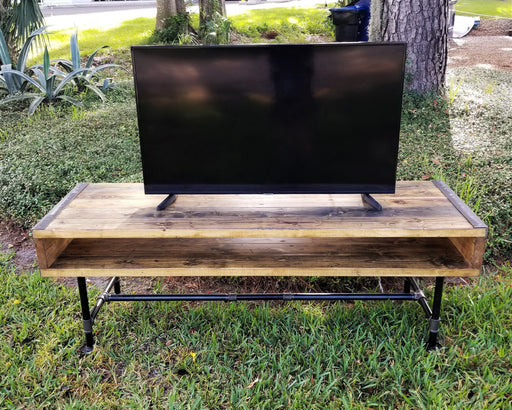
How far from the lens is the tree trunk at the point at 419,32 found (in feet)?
16.2

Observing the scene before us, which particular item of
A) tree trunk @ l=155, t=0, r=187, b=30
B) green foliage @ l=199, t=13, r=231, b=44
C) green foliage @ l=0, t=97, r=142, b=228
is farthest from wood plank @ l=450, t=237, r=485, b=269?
tree trunk @ l=155, t=0, r=187, b=30

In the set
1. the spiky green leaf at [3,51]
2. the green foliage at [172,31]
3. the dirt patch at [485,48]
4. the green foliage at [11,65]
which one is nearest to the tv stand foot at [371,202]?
the green foliage at [11,65]

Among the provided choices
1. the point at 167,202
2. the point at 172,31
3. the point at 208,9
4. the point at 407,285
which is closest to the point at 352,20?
the point at 208,9

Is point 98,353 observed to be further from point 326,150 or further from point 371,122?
point 371,122

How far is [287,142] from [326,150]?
0.20m

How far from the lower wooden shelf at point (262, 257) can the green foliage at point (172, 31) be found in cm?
780

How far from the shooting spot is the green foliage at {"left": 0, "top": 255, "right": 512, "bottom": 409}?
7.18 ft

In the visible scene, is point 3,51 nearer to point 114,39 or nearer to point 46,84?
point 46,84

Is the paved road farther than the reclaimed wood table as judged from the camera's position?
Yes

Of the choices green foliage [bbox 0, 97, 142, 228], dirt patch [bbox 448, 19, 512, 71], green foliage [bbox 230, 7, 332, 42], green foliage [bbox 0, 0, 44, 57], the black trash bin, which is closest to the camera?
green foliage [bbox 0, 97, 142, 228]

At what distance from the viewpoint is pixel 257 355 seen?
245 centimetres

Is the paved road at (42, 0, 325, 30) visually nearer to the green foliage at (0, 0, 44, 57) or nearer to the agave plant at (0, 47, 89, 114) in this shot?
the green foliage at (0, 0, 44, 57)

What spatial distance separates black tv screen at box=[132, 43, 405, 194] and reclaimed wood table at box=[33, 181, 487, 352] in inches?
6.0

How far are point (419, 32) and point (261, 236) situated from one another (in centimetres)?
384
